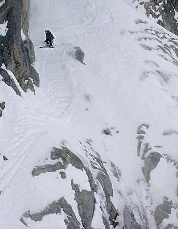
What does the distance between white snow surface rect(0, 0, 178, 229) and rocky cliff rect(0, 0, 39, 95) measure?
705mm

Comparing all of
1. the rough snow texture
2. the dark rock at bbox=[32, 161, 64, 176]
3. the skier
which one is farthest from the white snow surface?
the rough snow texture

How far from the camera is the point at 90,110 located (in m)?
24.2

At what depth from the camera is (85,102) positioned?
80.9 feet

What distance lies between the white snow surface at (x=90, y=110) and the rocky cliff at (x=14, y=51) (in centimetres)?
→ 70

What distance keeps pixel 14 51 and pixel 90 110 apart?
534 cm

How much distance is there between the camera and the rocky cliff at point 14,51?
2147 centimetres

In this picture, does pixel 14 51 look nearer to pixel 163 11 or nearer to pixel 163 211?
pixel 163 211

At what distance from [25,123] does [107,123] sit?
18.1 feet

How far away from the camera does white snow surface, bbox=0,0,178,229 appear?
1678cm


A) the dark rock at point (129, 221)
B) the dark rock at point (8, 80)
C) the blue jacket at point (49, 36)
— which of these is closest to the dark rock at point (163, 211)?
the dark rock at point (129, 221)

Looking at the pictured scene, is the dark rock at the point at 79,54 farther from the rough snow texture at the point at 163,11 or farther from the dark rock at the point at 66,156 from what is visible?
the rough snow texture at the point at 163,11

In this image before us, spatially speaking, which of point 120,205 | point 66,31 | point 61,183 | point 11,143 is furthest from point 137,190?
point 66,31

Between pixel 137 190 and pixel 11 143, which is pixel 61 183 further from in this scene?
pixel 137 190

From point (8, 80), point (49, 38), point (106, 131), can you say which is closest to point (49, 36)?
point (49, 38)
